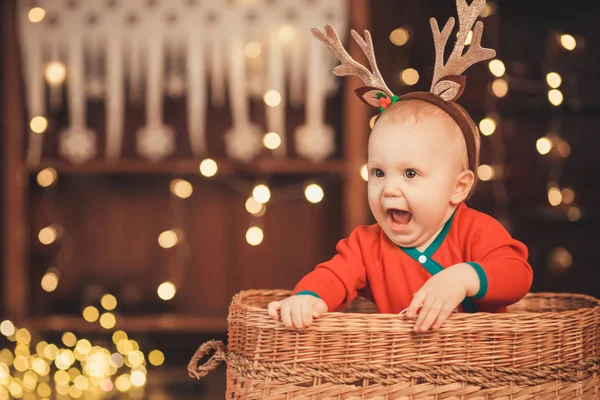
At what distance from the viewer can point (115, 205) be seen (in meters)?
2.29

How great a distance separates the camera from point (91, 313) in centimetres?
209

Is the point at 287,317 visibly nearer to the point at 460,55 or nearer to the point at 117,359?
the point at 460,55

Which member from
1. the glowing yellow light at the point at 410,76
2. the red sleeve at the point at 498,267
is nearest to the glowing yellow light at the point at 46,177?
the glowing yellow light at the point at 410,76

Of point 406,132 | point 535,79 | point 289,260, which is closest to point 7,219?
point 289,260

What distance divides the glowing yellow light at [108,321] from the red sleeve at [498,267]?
1342 millimetres

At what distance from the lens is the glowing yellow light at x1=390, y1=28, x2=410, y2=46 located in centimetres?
221

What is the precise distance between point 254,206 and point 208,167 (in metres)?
0.30

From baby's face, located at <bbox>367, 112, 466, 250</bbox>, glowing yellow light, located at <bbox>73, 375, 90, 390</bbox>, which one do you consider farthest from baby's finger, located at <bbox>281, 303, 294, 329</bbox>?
glowing yellow light, located at <bbox>73, 375, 90, 390</bbox>

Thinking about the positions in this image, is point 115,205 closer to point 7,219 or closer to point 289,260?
point 7,219

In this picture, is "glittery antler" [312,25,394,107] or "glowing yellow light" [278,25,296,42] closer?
"glittery antler" [312,25,394,107]

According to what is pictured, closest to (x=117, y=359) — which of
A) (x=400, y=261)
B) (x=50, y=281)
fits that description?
(x=50, y=281)

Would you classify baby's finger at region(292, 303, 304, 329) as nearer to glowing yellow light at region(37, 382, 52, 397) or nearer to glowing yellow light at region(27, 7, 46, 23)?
glowing yellow light at region(37, 382, 52, 397)

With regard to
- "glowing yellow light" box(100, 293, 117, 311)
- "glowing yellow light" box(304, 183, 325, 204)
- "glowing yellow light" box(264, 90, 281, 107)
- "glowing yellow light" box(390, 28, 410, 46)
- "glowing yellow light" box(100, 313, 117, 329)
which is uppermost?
"glowing yellow light" box(390, 28, 410, 46)

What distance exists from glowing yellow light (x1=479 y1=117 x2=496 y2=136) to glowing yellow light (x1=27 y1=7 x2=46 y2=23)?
4.42ft
